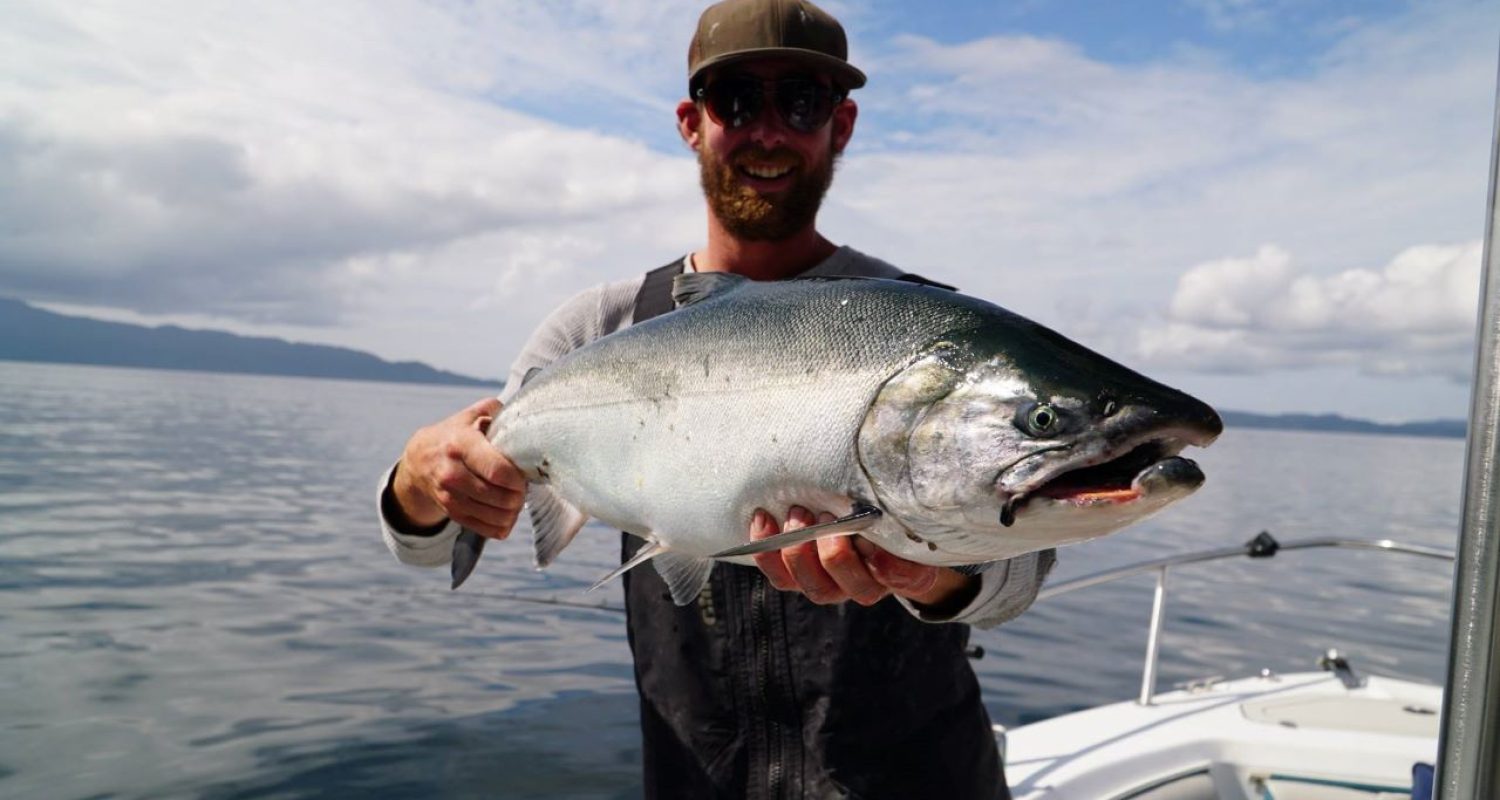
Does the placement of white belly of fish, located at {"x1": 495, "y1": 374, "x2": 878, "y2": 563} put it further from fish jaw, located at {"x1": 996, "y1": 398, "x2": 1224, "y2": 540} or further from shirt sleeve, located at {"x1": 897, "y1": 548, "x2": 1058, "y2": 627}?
shirt sleeve, located at {"x1": 897, "y1": 548, "x2": 1058, "y2": 627}

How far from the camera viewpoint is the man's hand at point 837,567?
2.24 metres

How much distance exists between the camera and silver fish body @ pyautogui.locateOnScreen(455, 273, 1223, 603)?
1845 millimetres

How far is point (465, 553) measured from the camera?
3217mm

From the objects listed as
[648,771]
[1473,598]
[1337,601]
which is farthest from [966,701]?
[1337,601]

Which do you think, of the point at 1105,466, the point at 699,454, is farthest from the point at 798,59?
the point at 1105,466

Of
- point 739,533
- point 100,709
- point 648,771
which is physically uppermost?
point 739,533

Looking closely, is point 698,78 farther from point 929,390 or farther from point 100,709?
point 100,709

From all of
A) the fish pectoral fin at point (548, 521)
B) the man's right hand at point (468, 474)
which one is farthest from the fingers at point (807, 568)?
the man's right hand at point (468, 474)

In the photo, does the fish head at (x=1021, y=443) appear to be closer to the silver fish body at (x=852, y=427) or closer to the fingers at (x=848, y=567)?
the silver fish body at (x=852, y=427)

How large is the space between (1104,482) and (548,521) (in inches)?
72.2

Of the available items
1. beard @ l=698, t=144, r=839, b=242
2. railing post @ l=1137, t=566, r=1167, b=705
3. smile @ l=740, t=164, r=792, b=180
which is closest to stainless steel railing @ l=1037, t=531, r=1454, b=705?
railing post @ l=1137, t=566, r=1167, b=705

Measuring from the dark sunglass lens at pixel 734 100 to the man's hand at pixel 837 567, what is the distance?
172 cm

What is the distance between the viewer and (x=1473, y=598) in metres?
1.24

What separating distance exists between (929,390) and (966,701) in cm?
161
